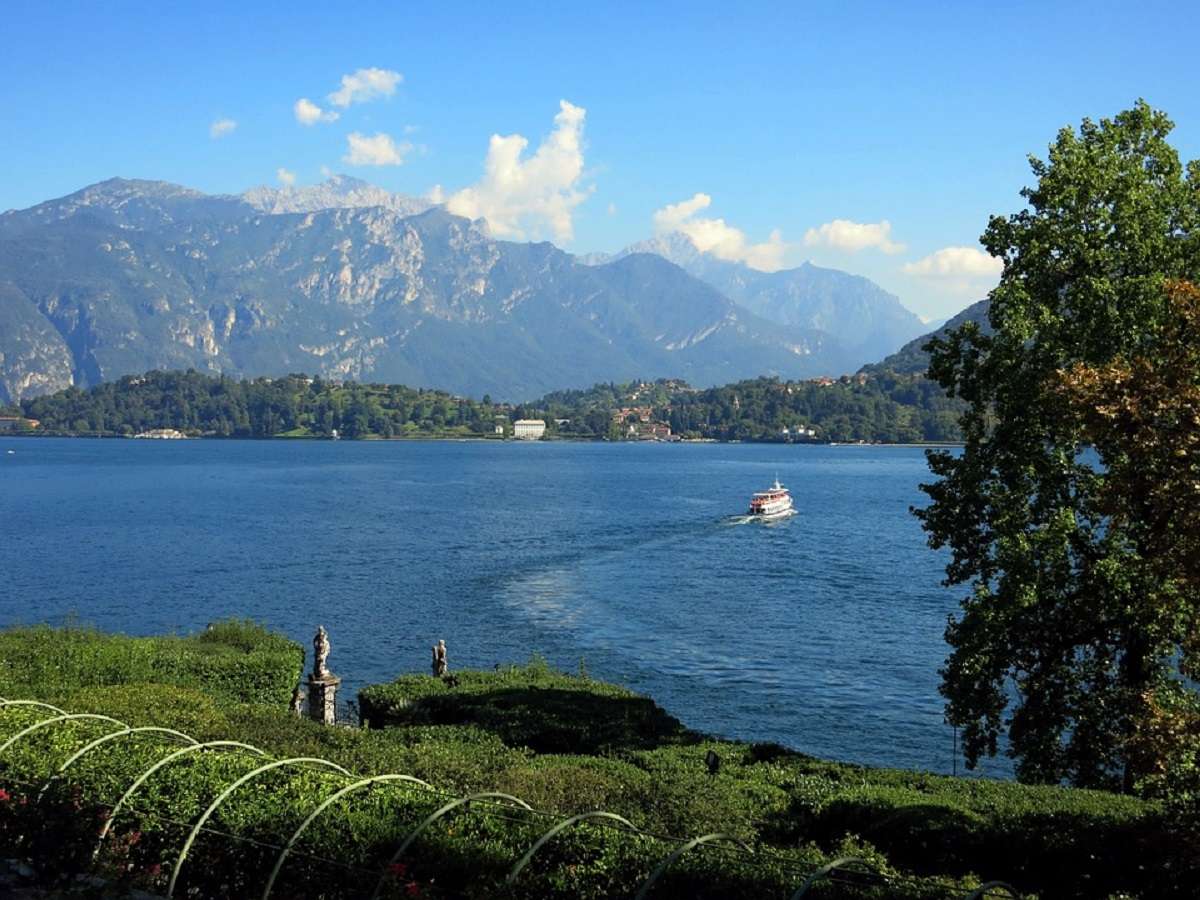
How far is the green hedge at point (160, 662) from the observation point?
29828mm

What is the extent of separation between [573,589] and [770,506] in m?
52.2

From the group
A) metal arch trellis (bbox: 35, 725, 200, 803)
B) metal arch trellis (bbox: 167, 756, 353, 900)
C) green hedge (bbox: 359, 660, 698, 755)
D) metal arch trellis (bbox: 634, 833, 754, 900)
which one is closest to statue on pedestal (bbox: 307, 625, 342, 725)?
green hedge (bbox: 359, 660, 698, 755)

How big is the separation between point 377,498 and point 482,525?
116 feet

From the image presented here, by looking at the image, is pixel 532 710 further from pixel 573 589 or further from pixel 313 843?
pixel 573 589

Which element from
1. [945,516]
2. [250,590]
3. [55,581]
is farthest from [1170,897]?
[55,581]

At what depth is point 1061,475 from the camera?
25.7 m

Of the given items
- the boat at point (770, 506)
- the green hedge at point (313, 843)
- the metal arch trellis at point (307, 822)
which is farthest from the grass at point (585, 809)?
the boat at point (770, 506)

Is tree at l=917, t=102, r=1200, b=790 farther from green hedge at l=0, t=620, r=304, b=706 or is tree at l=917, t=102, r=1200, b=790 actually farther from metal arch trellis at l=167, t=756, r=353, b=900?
green hedge at l=0, t=620, r=304, b=706

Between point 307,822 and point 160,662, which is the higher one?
point 307,822

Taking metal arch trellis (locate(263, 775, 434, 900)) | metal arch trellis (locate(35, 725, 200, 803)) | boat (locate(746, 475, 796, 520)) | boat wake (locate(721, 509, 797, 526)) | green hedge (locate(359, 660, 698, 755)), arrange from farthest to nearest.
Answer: boat (locate(746, 475, 796, 520)) → boat wake (locate(721, 509, 797, 526)) → green hedge (locate(359, 660, 698, 755)) → metal arch trellis (locate(35, 725, 200, 803)) → metal arch trellis (locate(263, 775, 434, 900))

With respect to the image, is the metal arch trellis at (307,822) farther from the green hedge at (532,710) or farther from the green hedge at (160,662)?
the green hedge at (160,662)

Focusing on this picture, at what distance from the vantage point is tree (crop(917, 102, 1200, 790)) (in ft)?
79.9

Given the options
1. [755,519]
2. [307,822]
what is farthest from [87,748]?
[755,519]

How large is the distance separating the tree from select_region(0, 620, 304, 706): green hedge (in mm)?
21635
